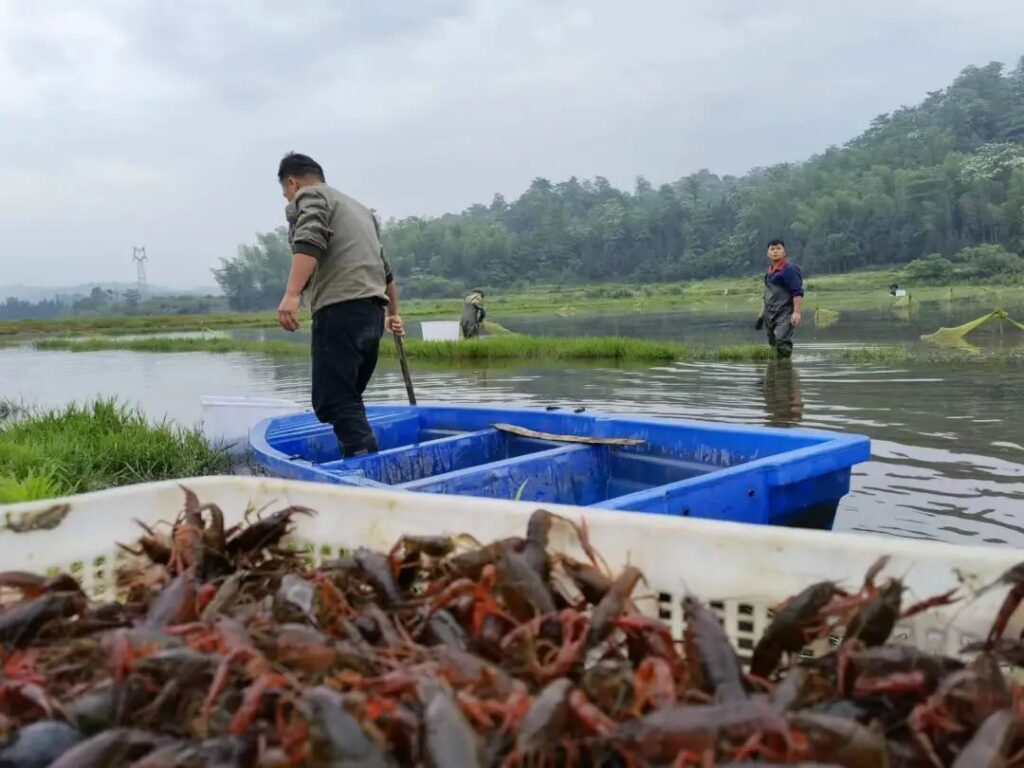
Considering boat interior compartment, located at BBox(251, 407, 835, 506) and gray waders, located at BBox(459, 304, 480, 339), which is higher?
gray waders, located at BBox(459, 304, 480, 339)

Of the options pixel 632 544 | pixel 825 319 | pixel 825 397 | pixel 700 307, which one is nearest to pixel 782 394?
pixel 825 397

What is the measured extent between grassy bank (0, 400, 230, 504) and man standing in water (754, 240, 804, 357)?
24.5ft

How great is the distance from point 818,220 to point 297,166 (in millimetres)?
81138

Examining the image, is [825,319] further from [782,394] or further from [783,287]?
[782,394]

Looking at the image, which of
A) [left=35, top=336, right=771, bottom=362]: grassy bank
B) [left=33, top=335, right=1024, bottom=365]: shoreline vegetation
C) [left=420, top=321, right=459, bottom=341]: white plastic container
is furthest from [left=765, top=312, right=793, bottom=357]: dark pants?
[left=420, top=321, right=459, bottom=341]: white plastic container

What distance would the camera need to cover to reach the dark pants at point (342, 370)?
15.9 ft

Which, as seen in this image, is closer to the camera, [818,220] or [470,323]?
[470,323]

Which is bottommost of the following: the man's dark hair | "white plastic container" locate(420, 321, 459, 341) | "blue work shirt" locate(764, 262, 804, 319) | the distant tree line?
"white plastic container" locate(420, 321, 459, 341)

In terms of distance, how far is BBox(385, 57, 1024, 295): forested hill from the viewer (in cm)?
7388

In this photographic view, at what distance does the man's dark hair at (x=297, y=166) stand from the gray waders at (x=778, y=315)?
7.60 m

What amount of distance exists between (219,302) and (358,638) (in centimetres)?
10992

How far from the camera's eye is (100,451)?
592cm

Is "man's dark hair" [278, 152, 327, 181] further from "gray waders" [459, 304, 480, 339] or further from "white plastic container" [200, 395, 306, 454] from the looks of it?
"gray waders" [459, 304, 480, 339]

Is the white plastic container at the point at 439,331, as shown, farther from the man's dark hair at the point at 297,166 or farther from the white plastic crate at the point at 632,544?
the white plastic crate at the point at 632,544
